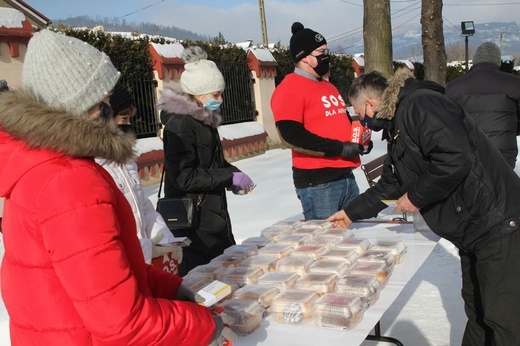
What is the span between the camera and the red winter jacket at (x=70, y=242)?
1.22m

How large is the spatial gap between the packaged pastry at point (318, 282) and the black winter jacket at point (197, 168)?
3.52 ft

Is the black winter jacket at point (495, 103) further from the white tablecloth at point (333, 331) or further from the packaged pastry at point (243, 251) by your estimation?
the packaged pastry at point (243, 251)

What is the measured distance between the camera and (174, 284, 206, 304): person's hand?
163cm

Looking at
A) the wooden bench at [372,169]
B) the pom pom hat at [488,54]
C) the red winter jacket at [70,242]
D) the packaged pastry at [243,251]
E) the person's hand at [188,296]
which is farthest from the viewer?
the wooden bench at [372,169]

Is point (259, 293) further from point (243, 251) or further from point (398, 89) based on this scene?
point (398, 89)

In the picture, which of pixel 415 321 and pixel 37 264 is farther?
pixel 415 321

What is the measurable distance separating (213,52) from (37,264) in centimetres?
1098

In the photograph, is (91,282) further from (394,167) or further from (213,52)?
(213,52)

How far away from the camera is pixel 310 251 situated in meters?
2.50

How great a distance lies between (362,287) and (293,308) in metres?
0.29

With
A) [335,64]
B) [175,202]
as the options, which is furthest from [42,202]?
[335,64]

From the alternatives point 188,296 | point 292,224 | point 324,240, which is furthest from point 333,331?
point 292,224

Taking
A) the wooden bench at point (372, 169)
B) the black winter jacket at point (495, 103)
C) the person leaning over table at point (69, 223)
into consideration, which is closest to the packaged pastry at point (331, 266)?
the person leaning over table at point (69, 223)

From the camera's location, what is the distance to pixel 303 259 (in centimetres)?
242
